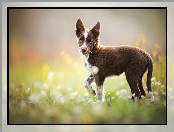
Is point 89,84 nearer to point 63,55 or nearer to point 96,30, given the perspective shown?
point 63,55

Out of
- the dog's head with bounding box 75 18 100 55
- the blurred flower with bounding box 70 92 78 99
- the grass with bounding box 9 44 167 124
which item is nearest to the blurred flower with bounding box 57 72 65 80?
the grass with bounding box 9 44 167 124

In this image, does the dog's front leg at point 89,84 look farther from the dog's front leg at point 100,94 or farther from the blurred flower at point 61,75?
the blurred flower at point 61,75

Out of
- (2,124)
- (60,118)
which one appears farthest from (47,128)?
(2,124)

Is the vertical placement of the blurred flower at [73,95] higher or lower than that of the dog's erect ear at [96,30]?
lower

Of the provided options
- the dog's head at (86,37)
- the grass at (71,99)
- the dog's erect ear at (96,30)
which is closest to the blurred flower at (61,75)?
the grass at (71,99)

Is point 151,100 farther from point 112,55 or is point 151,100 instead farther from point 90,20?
point 90,20
